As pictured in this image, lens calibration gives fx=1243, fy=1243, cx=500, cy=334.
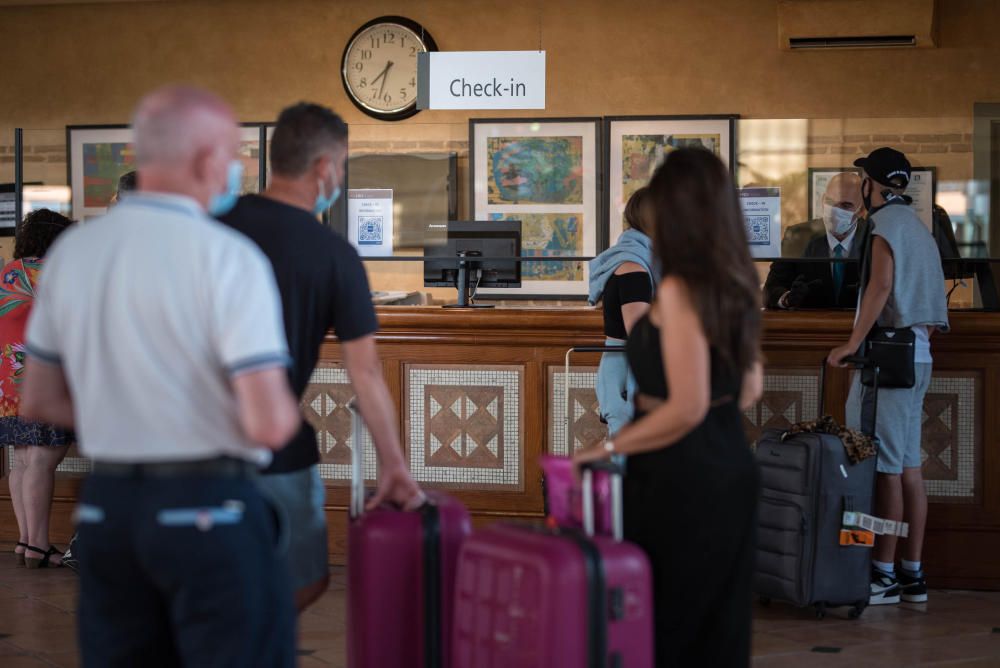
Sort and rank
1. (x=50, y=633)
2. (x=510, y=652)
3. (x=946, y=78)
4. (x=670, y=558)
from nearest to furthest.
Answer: (x=510, y=652) → (x=670, y=558) → (x=50, y=633) → (x=946, y=78)

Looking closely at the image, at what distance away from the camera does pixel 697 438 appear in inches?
92.9

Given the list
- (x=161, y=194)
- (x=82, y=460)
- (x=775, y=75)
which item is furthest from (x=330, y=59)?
(x=161, y=194)

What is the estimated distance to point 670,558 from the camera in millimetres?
2365

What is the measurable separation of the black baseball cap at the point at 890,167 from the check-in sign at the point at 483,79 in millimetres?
2066

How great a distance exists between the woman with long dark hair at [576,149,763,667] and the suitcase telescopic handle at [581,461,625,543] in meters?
0.05

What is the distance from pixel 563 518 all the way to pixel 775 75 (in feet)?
20.4

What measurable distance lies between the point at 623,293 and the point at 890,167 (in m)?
1.34

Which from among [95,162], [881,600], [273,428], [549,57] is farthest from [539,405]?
[95,162]

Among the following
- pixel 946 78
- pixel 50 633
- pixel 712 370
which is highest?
pixel 946 78

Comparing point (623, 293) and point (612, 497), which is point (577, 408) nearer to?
point (623, 293)

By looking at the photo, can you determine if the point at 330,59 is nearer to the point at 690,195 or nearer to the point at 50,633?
the point at 50,633

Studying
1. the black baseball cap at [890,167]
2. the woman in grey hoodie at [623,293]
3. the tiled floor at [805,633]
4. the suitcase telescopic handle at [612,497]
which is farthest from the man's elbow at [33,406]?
the black baseball cap at [890,167]

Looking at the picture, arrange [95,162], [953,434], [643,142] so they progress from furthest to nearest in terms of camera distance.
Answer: [95,162] → [643,142] → [953,434]

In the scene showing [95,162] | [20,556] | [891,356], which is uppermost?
[95,162]
